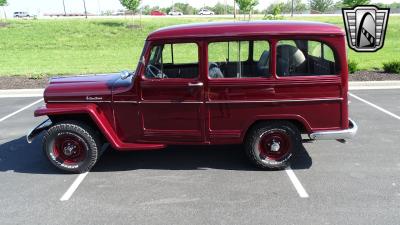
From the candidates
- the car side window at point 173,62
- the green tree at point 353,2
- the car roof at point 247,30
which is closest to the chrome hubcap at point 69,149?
the car side window at point 173,62

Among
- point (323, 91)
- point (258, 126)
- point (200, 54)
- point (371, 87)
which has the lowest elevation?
point (371, 87)

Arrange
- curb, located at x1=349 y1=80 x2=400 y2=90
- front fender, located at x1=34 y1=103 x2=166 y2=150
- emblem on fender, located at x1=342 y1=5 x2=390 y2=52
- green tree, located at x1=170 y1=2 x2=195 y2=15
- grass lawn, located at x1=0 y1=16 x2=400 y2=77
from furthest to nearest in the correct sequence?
green tree, located at x1=170 y1=2 x2=195 y2=15
grass lawn, located at x1=0 y1=16 x2=400 y2=77
curb, located at x1=349 y1=80 x2=400 y2=90
emblem on fender, located at x1=342 y1=5 x2=390 y2=52
front fender, located at x1=34 y1=103 x2=166 y2=150

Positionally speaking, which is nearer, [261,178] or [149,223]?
[149,223]

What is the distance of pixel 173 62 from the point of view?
552 cm

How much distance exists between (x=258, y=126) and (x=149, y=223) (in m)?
2.00

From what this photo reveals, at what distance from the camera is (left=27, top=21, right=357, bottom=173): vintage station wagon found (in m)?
4.96

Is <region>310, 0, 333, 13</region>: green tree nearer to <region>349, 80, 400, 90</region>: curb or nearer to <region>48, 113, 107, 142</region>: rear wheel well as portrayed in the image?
<region>349, 80, 400, 90</region>: curb

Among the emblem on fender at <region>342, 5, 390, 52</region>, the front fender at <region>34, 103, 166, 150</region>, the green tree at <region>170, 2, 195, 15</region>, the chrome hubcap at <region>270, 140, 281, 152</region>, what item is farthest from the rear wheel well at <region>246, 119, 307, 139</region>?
the green tree at <region>170, 2, 195, 15</region>

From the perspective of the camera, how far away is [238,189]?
477cm

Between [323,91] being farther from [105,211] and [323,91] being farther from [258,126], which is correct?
[105,211]

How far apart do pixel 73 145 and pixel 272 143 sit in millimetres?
2735

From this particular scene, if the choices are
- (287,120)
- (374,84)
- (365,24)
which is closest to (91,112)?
(287,120)

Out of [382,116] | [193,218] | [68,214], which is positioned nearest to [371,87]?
[382,116]

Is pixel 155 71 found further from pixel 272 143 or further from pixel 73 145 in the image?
pixel 272 143
